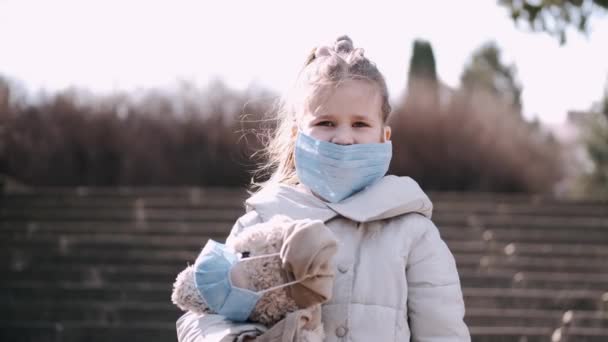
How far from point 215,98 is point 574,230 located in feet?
29.2

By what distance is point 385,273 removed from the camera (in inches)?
101

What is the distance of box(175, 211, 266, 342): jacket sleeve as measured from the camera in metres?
2.36

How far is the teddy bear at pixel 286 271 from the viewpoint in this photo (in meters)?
2.27

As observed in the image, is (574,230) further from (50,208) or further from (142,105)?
(142,105)

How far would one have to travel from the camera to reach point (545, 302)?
9.89 metres

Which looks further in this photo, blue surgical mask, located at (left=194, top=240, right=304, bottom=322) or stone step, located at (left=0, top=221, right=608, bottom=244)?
stone step, located at (left=0, top=221, right=608, bottom=244)

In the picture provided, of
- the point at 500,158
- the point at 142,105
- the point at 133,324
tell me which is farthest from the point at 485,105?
the point at 133,324

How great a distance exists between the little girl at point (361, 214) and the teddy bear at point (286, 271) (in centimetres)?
13

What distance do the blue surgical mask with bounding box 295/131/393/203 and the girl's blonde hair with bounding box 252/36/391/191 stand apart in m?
0.13

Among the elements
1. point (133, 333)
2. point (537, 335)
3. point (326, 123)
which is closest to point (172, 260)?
point (133, 333)

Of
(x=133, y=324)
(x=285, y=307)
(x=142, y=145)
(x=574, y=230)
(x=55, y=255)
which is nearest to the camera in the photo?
(x=285, y=307)

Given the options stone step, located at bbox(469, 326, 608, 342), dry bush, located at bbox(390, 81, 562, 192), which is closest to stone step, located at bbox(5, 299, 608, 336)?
stone step, located at bbox(469, 326, 608, 342)

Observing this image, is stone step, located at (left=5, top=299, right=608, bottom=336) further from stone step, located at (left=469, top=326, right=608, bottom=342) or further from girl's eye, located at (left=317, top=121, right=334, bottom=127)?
girl's eye, located at (left=317, top=121, right=334, bottom=127)

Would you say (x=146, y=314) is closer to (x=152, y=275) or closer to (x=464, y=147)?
(x=152, y=275)
